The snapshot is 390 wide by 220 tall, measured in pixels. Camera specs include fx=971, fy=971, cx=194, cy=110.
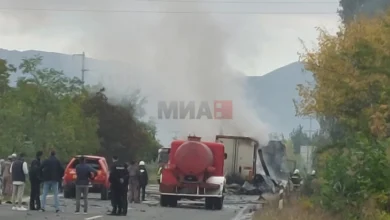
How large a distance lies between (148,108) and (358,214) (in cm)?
5158

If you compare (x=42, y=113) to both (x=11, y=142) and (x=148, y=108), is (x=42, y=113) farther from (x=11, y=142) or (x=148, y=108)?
(x=148, y=108)

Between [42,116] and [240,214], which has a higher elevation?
[42,116]

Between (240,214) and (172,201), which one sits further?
(172,201)

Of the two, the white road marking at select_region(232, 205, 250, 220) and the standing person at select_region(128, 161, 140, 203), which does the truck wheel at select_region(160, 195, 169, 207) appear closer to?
the standing person at select_region(128, 161, 140, 203)

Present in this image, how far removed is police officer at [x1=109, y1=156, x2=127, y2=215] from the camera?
90.3ft

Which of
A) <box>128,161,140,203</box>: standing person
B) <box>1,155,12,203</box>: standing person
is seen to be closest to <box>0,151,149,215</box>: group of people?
<box>1,155,12,203</box>: standing person

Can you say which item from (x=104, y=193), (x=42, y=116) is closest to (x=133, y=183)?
(x=104, y=193)

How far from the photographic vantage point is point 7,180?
35.2 meters

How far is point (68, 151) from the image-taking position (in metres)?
52.0

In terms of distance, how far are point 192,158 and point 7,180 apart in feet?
22.2

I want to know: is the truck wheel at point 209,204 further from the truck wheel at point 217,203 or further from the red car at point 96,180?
the red car at point 96,180

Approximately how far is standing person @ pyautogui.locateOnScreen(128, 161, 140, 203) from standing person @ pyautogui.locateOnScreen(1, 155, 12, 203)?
14.9ft

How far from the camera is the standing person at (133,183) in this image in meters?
36.8

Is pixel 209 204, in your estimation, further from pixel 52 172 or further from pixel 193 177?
pixel 52 172
